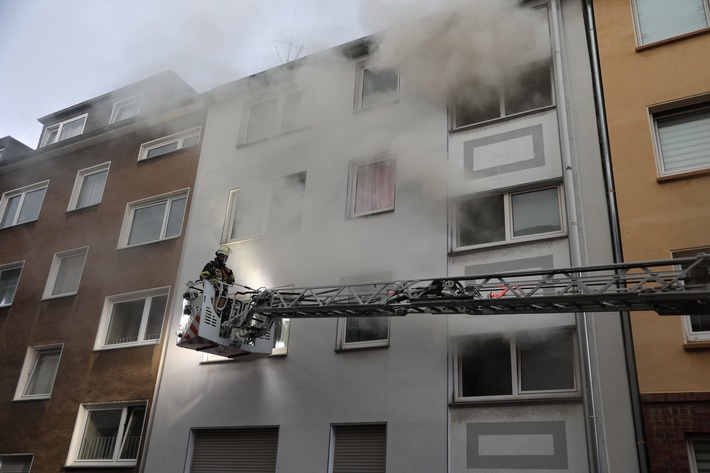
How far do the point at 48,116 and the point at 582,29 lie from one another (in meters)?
17.2

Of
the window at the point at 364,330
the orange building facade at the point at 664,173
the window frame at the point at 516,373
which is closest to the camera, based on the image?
the orange building facade at the point at 664,173

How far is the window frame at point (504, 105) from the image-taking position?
11.0 m

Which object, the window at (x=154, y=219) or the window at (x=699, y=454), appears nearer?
the window at (x=699, y=454)

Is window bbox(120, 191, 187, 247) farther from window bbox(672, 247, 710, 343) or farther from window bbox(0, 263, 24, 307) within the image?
window bbox(672, 247, 710, 343)

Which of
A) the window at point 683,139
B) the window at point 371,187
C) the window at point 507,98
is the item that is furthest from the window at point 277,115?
the window at point 683,139

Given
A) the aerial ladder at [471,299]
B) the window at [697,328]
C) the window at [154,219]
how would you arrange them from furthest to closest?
the window at [154,219] → the window at [697,328] → the aerial ladder at [471,299]

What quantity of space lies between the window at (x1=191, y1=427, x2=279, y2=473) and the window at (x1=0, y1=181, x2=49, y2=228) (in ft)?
30.1

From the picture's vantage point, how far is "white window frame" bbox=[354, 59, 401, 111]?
1285 cm

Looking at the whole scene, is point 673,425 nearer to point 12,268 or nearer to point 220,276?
point 220,276

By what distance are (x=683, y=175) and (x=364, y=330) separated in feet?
17.3

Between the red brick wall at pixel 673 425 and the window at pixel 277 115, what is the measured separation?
8459 millimetres

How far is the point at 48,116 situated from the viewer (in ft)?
71.3

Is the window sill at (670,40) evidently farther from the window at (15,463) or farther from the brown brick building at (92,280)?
the window at (15,463)

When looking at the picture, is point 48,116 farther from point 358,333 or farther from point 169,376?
point 358,333
